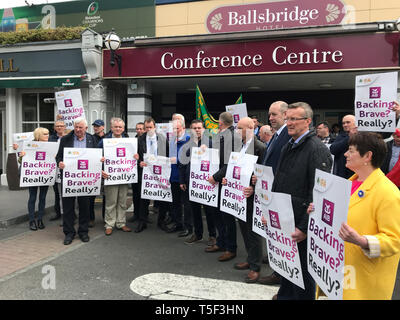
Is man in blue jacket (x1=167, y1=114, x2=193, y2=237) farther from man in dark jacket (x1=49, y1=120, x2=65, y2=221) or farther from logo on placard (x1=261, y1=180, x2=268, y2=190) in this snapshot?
logo on placard (x1=261, y1=180, x2=268, y2=190)

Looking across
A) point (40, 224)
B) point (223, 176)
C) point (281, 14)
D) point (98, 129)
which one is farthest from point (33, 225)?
point (281, 14)

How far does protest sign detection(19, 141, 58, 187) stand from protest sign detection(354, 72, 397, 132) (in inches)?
213

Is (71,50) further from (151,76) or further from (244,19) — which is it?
(244,19)

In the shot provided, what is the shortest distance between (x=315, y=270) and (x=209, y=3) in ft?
41.5

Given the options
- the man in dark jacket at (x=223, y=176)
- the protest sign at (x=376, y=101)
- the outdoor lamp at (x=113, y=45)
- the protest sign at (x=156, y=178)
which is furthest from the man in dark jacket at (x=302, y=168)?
the outdoor lamp at (x=113, y=45)

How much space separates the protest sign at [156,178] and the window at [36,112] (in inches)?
247

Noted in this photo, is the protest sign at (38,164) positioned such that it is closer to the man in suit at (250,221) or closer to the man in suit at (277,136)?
the man in suit at (250,221)

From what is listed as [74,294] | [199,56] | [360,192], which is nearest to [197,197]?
[74,294]

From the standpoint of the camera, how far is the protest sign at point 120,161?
6281mm

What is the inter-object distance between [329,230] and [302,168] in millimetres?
827

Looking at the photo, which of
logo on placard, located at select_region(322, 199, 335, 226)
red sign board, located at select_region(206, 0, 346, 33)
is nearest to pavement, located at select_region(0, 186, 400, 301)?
logo on placard, located at select_region(322, 199, 335, 226)

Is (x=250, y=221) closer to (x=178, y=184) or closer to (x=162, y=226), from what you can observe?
(x=178, y=184)

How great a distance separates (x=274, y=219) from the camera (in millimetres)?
3203

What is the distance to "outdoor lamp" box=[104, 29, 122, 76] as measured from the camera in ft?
32.3
